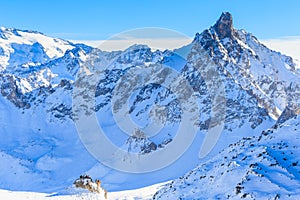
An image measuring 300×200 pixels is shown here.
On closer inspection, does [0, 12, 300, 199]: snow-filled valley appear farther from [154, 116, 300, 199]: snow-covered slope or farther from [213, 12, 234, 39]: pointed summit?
[154, 116, 300, 199]: snow-covered slope

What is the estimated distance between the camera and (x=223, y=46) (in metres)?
175

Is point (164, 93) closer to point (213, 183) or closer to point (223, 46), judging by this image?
point (223, 46)

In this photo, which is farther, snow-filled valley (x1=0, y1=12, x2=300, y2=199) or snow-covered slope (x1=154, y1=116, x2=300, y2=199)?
snow-filled valley (x1=0, y1=12, x2=300, y2=199)

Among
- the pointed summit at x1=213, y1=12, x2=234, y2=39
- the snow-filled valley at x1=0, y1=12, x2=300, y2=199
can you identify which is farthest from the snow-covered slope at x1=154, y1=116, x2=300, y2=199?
the pointed summit at x1=213, y1=12, x2=234, y2=39

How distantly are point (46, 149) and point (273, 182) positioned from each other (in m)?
145

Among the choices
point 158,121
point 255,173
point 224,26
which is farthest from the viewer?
point 224,26

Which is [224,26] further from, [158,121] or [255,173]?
[255,173]

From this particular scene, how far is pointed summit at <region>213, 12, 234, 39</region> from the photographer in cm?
17850

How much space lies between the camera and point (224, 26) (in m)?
180

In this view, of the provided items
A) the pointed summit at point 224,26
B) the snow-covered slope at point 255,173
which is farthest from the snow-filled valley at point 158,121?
the snow-covered slope at point 255,173

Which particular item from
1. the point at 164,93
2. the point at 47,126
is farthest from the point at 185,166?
the point at 47,126

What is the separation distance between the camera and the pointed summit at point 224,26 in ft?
586

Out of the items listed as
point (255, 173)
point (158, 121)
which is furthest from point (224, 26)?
point (255, 173)

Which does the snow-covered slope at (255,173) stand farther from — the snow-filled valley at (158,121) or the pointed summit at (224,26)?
the pointed summit at (224,26)
